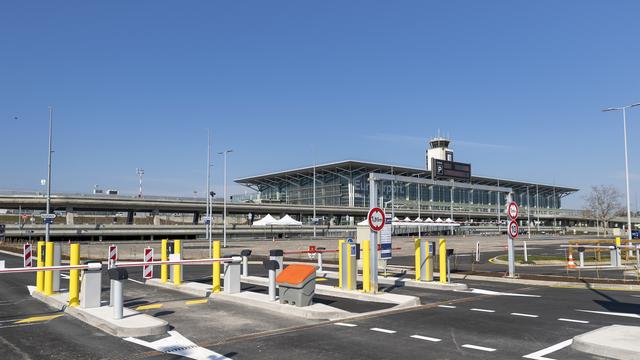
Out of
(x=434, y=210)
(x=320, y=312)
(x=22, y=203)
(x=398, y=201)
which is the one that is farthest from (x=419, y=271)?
(x=434, y=210)

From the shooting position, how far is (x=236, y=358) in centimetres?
773

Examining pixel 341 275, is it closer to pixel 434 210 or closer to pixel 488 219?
pixel 434 210

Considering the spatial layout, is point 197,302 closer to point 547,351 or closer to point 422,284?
point 422,284

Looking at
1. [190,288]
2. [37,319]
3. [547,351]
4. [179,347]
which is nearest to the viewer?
[547,351]

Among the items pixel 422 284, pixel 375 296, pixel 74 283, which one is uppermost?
pixel 74 283

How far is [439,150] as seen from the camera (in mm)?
144500

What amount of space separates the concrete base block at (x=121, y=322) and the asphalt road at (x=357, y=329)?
0.20 m

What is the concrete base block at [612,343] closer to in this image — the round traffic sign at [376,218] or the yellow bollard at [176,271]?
the round traffic sign at [376,218]

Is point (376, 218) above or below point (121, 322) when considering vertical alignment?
above

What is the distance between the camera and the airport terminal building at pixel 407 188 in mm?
119562

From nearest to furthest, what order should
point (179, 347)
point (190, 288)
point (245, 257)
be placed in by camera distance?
1. point (179, 347)
2. point (190, 288)
3. point (245, 257)

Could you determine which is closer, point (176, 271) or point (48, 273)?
point (48, 273)

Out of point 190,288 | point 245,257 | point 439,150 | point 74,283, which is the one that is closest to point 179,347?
point 74,283

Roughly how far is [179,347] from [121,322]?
1.99m
